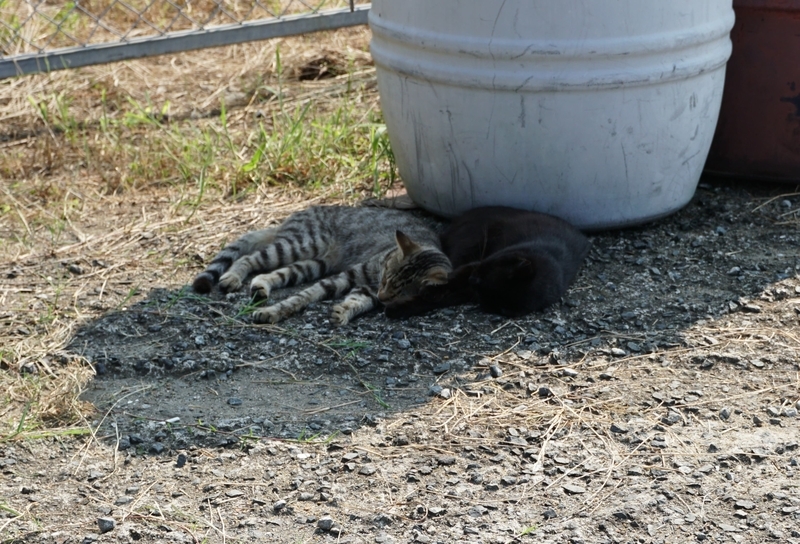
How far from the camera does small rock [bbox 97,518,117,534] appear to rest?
2.58 m

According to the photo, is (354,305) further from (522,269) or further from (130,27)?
(130,27)

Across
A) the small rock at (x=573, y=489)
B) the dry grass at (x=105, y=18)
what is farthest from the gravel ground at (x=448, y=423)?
the dry grass at (x=105, y=18)

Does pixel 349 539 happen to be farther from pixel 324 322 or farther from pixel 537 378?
pixel 324 322

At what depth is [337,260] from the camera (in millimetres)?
4551

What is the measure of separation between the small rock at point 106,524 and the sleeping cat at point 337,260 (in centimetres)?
136

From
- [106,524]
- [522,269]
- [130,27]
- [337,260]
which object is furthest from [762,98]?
[130,27]

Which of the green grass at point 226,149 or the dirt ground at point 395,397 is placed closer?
the dirt ground at point 395,397

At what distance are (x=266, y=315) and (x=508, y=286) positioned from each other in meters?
0.97

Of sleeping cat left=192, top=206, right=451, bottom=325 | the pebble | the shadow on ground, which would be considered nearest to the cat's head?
sleeping cat left=192, top=206, right=451, bottom=325

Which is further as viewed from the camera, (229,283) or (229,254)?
(229,254)

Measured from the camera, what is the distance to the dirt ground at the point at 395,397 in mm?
2656

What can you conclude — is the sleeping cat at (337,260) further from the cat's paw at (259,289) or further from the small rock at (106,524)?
the small rock at (106,524)

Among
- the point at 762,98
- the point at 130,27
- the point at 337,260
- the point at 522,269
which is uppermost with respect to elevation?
the point at 130,27

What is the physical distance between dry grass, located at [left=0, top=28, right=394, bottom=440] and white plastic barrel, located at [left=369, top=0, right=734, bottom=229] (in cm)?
90
